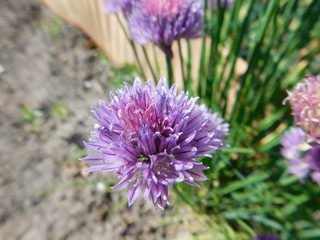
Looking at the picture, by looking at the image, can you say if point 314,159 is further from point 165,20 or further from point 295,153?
point 165,20

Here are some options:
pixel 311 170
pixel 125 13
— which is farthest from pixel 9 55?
pixel 311 170

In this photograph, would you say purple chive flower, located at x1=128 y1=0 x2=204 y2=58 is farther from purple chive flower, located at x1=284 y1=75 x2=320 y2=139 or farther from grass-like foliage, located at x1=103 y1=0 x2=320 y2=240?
purple chive flower, located at x1=284 y1=75 x2=320 y2=139

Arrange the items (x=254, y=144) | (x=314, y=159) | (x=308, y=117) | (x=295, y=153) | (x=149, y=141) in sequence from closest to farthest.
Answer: (x=149, y=141)
(x=308, y=117)
(x=314, y=159)
(x=295, y=153)
(x=254, y=144)

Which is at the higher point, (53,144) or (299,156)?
(53,144)

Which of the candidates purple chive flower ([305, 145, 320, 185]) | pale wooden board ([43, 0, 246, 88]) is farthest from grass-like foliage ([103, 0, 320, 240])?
pale wooden board ([43, 0, 246, 88])

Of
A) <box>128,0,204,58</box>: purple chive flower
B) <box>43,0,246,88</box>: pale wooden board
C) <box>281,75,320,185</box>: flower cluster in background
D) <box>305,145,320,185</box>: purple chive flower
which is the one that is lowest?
<box>305,145,320,185</box>: purple chive flower

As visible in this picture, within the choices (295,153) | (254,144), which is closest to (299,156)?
(295,153)

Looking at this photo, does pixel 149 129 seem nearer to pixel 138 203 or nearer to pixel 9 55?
pixel 138 203
